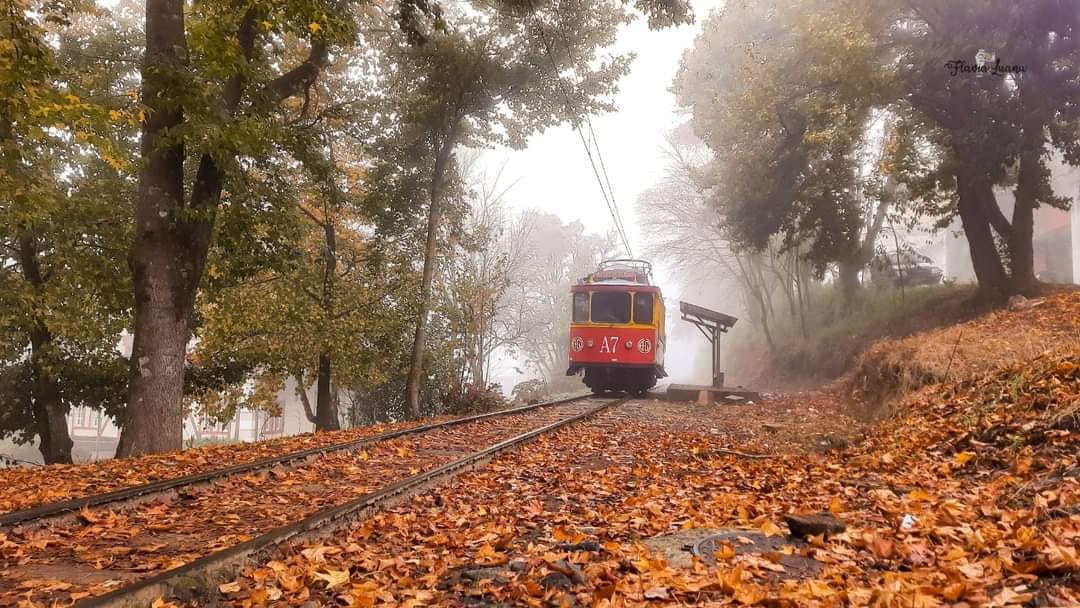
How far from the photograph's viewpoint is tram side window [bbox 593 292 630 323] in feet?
62.1

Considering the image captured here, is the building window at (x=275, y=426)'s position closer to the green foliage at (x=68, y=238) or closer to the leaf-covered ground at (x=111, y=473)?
the green foliage at (x=68, y=238)

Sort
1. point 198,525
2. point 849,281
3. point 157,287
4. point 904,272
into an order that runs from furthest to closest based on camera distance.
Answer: point 904,272 < point 849,281 < point 157,287 < point 198,525

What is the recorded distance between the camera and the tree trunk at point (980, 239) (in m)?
15.2

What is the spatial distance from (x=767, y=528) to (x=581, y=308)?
1558 cm

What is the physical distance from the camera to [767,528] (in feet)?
12.5

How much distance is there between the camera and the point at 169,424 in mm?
8945

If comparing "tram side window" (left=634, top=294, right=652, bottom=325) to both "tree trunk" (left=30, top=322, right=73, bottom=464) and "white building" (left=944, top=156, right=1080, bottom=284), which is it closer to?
"tree trunk" (left=30, top=322, right=73, bottom=464)

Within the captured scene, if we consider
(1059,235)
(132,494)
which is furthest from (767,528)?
(1059,235)

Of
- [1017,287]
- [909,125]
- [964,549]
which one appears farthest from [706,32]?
[964,549]

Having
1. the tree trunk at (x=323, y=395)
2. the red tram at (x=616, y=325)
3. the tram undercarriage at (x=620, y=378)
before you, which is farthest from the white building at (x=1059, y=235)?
the tree trunk at (x=323, y=395)

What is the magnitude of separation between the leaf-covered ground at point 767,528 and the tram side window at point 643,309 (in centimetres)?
1166

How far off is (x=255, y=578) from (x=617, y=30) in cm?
1440

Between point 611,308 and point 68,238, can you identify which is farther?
point 611,308

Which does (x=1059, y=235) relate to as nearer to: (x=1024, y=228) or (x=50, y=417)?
(x=1024, y=228)
